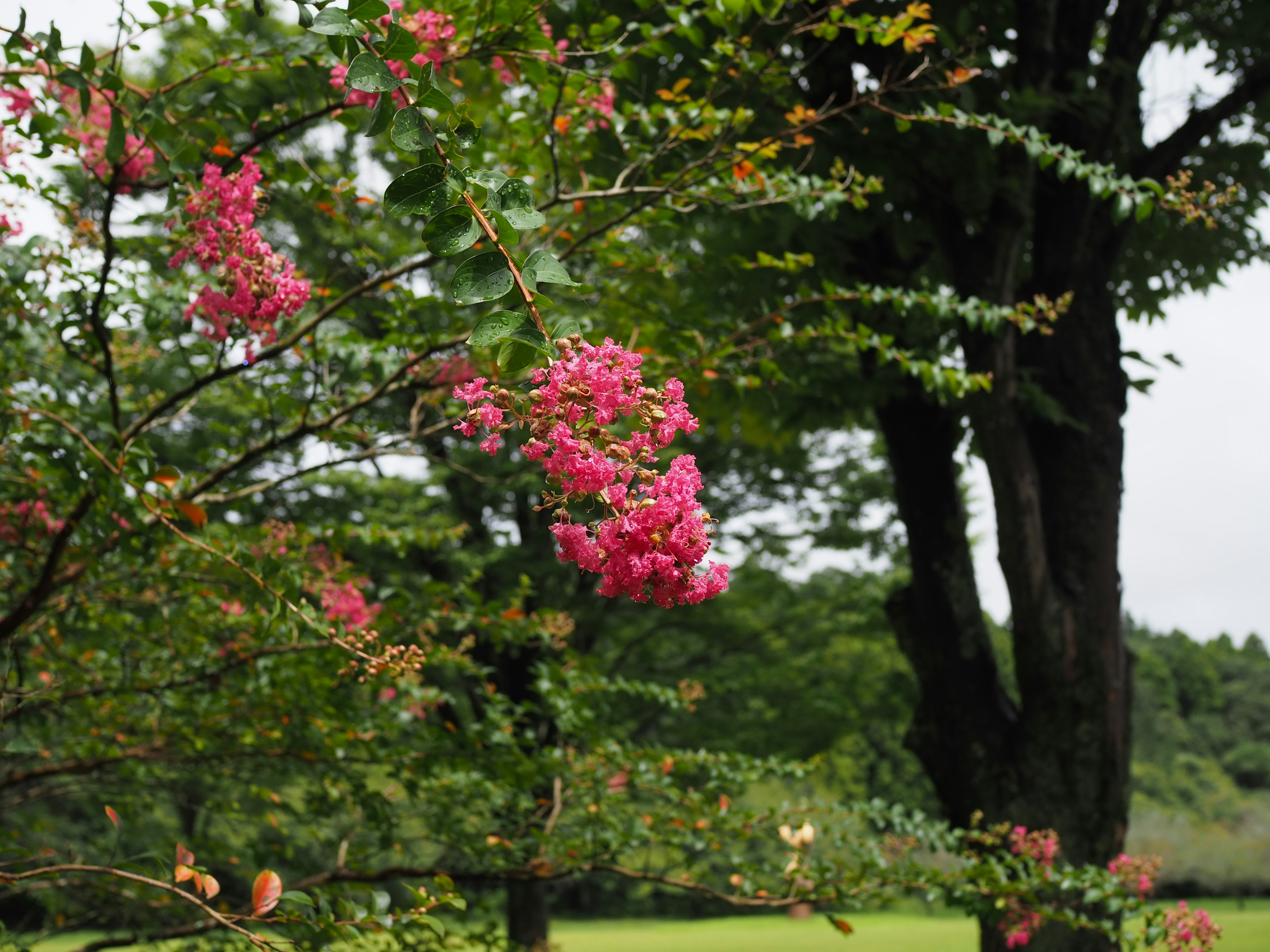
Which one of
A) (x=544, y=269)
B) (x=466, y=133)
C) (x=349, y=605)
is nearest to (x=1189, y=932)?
(x=544, y=269)

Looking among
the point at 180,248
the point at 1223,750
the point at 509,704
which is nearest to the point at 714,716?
the point at 509,704

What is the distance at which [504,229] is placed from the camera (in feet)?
3.19

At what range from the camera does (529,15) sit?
194 centimetres

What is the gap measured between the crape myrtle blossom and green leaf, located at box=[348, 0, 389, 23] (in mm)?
477

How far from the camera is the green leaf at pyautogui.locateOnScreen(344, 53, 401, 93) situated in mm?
986

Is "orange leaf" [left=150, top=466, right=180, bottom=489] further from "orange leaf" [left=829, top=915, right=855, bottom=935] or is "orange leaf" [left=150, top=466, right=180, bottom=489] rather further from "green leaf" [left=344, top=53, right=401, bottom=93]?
"orange leaf" [left=829, top=915, right=855, bottom=935]

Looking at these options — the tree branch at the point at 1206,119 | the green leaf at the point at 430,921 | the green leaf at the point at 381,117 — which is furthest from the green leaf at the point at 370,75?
the tree branch at the point at 1206,119

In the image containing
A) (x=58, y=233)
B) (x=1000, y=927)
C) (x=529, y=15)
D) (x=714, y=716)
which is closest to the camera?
(x=529, y=15)

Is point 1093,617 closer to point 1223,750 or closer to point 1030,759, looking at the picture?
point 1030,759

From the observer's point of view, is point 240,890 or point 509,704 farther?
point 240,890

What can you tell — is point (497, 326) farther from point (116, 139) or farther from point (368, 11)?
point (116, 139)

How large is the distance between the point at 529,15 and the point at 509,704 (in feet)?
7.90

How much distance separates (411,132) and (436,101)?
0.07 metres

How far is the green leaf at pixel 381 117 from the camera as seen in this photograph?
46.4 inches
